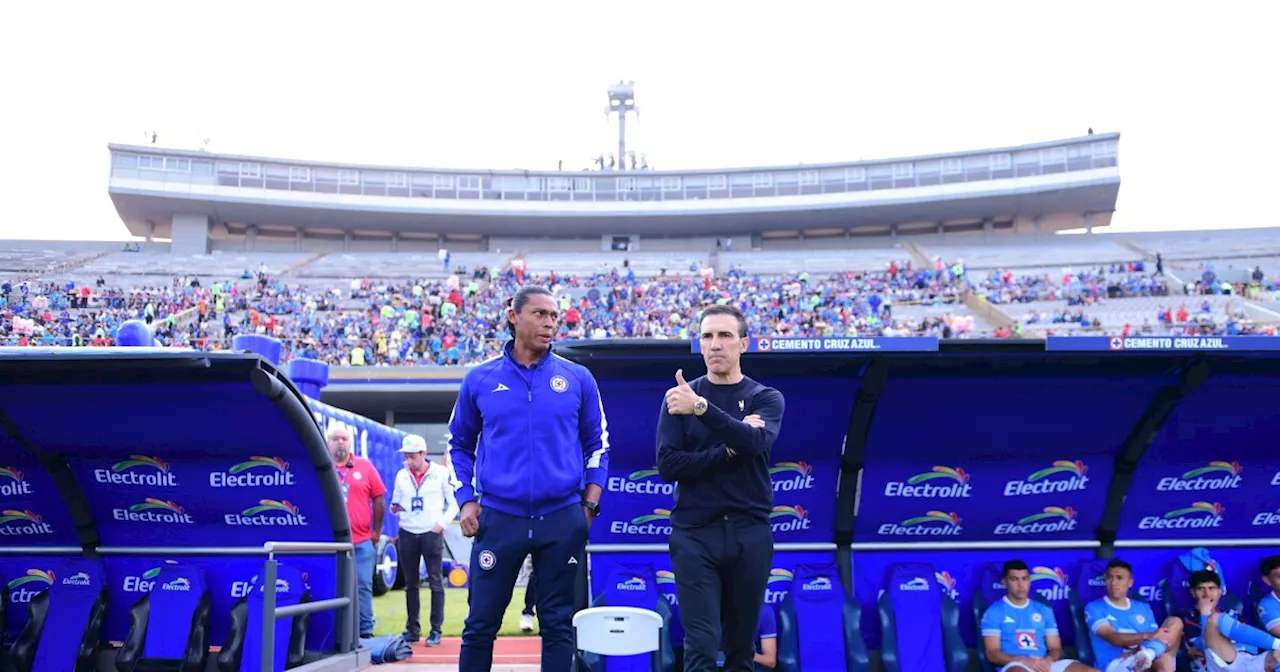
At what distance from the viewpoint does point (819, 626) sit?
6121 mm

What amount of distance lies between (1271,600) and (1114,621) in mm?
1138

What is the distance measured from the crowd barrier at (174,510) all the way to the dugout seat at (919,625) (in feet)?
12.6

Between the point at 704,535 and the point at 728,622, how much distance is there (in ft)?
1.45

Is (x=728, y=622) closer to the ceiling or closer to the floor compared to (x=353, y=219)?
closer to the floor

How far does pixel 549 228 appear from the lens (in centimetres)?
5412

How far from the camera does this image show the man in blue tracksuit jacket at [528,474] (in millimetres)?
4272

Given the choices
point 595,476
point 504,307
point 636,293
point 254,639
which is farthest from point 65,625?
point 636,293

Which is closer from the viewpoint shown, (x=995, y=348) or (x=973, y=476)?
(x=995, y=348)

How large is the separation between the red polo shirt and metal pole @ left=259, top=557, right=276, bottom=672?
2.41 meters

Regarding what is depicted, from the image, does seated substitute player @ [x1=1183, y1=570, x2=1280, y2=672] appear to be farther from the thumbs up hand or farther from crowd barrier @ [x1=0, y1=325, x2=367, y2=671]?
crowd barrier @ [x1=0, y1=325, x2=367, y2=671]

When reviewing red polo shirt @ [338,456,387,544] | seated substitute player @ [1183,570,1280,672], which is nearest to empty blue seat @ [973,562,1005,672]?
seated substitute player @ [1183,570,1280,672]

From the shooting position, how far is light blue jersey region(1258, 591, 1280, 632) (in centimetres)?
618

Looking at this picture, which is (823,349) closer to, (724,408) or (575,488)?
(724,408)

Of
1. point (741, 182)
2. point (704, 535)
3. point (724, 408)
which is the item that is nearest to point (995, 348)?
point (724, 408)
